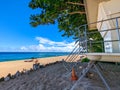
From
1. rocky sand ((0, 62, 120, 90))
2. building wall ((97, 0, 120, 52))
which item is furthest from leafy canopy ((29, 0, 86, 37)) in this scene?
rocky sand ((0, 62, 120, 90))

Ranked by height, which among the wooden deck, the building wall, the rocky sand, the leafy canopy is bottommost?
the rocky sand

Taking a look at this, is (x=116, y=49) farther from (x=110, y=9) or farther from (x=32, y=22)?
(x=32, y=22)

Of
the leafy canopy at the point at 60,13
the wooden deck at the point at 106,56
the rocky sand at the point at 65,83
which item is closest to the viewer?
the wooden deck at the point at 106,56

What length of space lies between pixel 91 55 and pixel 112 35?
1.66 meters

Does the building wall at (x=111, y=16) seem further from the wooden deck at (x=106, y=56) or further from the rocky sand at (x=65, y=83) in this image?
the rocky sand at (x=65, y=83)

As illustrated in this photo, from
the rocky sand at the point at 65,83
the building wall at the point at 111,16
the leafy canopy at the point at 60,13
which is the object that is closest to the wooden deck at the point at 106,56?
the building wall at the point at 111,16

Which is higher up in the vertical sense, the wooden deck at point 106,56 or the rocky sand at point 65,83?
the wooden deck at point 106,56

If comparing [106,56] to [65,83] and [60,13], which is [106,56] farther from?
[60,13]

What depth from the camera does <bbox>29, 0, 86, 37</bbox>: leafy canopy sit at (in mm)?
14164

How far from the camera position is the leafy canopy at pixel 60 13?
14.2 meters

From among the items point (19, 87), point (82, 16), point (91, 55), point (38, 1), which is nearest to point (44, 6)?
point (38, 1)

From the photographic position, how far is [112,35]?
760cm

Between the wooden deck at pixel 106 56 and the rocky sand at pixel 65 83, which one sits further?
the rocky sand at pixel 65 83

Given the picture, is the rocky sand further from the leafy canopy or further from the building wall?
the leafy canopy
